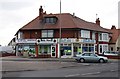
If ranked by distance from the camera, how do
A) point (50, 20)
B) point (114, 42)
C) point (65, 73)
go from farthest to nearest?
point (114, 42) → point (50, 20) → point (65, 73)

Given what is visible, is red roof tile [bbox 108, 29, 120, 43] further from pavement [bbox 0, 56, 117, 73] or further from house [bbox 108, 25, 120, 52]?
pavement [bbox 0, 56, 117, 73]

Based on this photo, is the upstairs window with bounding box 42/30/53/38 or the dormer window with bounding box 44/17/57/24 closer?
the upstairs window with bounding box 42/30/53/38

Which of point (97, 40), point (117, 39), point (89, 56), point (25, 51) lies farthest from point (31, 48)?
point (117, 39)

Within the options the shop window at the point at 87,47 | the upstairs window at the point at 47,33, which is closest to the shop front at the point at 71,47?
the shop window at the point at 87,47

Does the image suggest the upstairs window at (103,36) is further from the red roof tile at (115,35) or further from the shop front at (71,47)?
the red roof tile at (115,35)

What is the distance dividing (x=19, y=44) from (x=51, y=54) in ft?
22.4

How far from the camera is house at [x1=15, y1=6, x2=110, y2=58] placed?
181 feet

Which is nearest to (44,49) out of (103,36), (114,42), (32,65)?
(103,36)

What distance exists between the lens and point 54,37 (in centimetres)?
5572

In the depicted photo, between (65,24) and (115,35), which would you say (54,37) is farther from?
(115,35)

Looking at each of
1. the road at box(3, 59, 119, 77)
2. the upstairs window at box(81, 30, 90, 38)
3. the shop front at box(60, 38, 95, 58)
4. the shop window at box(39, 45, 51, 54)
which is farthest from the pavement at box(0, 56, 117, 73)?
the upstairs window at box(81, 30, 90, 38)

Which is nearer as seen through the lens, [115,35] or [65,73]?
[65,73]

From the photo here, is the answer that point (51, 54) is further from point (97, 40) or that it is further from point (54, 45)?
point (97, 40)

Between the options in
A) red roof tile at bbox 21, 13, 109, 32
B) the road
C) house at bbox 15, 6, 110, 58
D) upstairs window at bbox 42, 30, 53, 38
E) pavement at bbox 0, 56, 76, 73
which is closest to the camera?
the road
